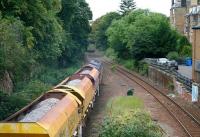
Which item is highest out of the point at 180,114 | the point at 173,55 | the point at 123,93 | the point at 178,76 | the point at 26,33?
the point at 26,33

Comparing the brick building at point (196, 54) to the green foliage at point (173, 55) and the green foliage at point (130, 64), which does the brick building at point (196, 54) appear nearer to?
the green foliage at point (173, 55)

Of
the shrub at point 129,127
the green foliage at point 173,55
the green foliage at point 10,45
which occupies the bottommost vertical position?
the green foliage at point 173,55

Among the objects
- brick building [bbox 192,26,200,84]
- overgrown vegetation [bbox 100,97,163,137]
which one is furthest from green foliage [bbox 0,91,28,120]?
brick building [bbox 192,26,200,84]

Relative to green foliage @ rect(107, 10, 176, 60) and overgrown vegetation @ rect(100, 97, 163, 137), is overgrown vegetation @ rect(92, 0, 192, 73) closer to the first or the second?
green foliage @ rect(107, 10, 176, 60)

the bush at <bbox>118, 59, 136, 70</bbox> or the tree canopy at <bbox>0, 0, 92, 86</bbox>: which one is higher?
the tree canopy at <bbox>0, 0, 92, 86</bbox>

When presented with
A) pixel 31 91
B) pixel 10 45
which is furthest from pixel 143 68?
pixel 10 45

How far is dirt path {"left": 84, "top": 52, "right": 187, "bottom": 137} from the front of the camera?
23.9m

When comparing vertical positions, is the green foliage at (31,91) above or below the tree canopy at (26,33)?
below

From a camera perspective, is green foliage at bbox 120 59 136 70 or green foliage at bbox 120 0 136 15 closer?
green foliage at bbox 120 59 136 70

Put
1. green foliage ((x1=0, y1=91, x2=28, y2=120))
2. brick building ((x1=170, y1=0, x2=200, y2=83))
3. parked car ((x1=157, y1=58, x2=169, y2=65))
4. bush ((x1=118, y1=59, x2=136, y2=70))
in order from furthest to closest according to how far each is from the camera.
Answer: brick building ((x1=170, y1=0, x2=200, y2=83))
bush ((x1=118, y1=59, x2=136, y2=70))
parked car ((x1=157, y1=58, x2=169, y2=65))
green foliage ((x1=0, y1=91, x2=28, y2=120))

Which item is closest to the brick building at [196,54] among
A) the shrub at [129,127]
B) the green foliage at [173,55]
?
the shrub at [129,127]

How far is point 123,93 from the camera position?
39.6 m

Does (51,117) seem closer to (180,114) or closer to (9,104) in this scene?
(9,104)

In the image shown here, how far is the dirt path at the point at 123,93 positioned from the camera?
2388 cm
